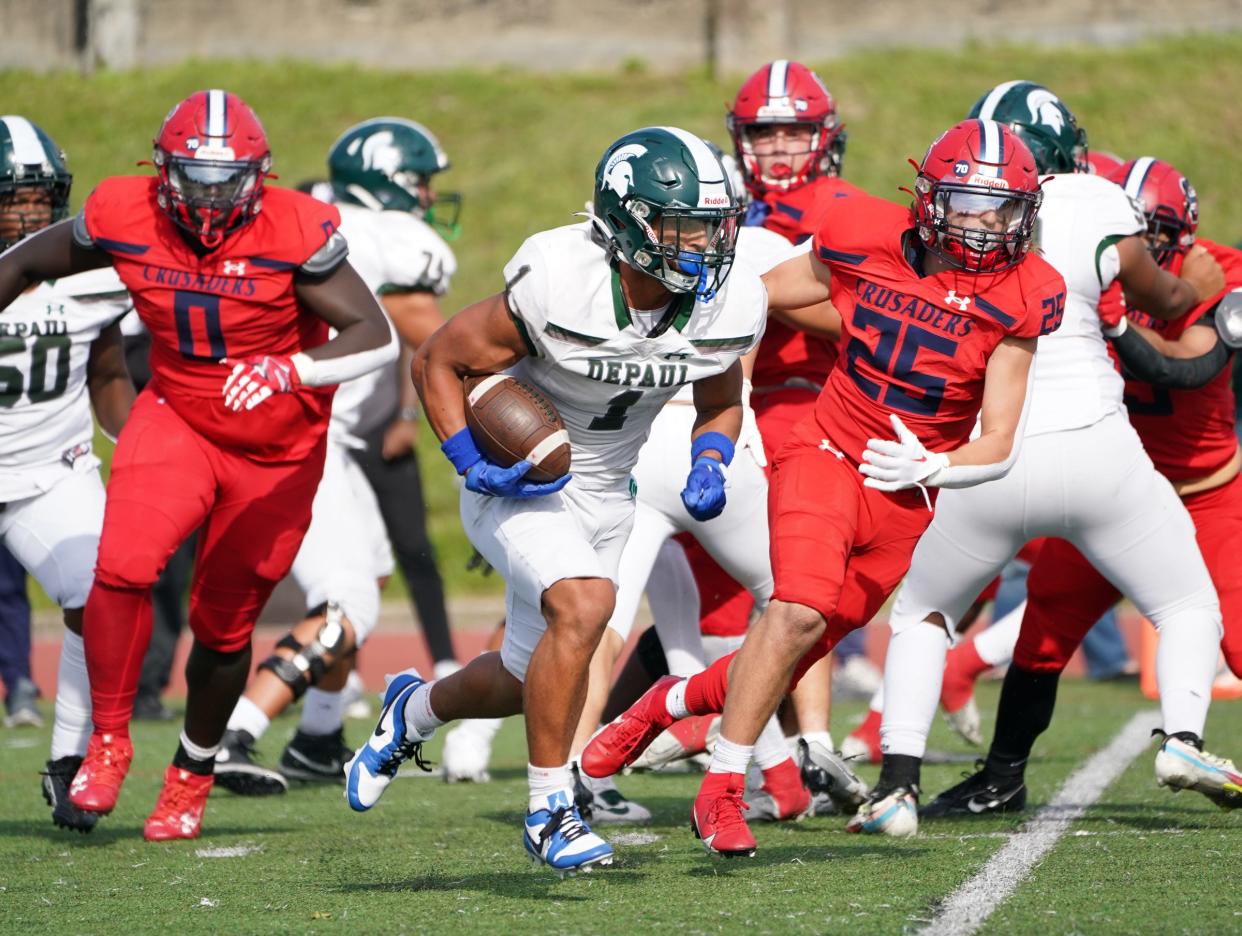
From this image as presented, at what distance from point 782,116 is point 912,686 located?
1.98 m

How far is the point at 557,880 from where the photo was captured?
4.42m

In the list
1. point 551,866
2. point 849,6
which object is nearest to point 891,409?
point 551,866

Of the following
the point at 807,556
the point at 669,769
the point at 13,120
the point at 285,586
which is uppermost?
the point at 13,120

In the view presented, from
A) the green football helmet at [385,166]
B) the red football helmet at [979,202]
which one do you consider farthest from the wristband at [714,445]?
the green football helmet at [385,166]

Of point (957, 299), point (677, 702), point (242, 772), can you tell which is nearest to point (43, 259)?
point (242, 772)

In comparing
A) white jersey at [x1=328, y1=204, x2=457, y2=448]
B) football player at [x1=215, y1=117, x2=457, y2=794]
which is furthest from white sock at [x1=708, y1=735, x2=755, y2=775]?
white jersey at [x1=328, y1=204, x2=457, y2=448]

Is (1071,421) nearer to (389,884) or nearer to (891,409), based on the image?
(891,409)

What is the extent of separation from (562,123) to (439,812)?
1152 centimetres

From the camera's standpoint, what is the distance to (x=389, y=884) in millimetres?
4414

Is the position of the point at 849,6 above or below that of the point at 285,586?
above

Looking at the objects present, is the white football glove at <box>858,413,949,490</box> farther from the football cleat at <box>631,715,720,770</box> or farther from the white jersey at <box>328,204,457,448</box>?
the white jersey at <box>328,204,457,448</box>

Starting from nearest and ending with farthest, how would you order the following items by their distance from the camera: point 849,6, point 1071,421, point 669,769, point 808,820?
1. point 1071,421
2. point 808,820
3. point 669,769
4. point 849,6

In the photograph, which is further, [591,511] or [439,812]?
[439,812]

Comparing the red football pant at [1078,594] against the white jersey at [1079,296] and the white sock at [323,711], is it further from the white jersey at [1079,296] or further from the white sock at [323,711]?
the white sock at [323,711]
